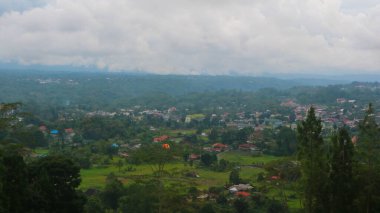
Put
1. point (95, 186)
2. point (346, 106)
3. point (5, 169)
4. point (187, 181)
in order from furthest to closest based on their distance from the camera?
1. point (346, 106)
2. point (187, 181)
3. point (95, 186)
4. point (5, 169)

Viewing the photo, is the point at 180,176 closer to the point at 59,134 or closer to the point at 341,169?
the point at 341,169

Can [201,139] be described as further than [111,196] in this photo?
Yes

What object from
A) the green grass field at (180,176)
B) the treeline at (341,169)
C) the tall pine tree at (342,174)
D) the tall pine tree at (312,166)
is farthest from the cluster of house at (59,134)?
the tall pine tree at (342,174)

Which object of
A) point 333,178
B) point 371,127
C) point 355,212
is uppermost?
point 371,127

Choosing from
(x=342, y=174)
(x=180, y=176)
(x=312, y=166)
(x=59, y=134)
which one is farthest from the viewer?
(x=59, y=134)

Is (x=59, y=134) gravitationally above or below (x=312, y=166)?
below

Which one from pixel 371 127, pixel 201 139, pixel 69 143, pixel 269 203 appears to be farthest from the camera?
pixel 201 139

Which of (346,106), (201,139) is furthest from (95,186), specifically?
(346,106)

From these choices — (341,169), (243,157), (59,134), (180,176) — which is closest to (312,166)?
(341,169)

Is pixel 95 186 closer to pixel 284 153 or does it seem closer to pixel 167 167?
pixel 167 167
